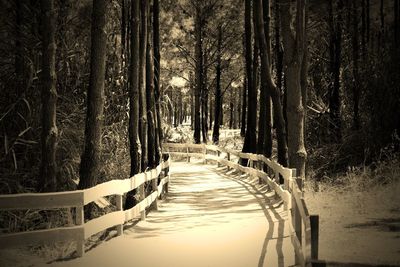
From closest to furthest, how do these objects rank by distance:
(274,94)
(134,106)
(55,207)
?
(55,207) → (134,106) → (274,94)

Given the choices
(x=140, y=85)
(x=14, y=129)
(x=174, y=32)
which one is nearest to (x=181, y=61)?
(x=174, y=32)

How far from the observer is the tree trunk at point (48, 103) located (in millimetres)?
9367

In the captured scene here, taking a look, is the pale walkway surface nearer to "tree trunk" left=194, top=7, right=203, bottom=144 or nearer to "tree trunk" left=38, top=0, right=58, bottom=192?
"tree trunk" left=38, top=0, right=58, bottom=192

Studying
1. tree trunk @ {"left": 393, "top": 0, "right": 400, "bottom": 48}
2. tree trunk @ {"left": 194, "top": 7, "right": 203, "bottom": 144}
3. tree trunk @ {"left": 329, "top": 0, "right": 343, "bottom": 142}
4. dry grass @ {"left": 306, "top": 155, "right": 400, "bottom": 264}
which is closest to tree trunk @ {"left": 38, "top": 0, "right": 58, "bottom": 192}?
dry grass @ {"left": 306, "top": 155, "right": 400, "bottom": 264}

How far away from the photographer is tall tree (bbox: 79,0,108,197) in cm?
952

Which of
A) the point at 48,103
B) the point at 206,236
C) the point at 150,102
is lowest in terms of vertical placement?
the point at 206,236

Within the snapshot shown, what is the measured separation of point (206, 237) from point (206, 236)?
9cm

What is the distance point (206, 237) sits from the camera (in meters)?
9.06

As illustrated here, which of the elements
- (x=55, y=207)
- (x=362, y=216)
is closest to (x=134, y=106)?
(x=55, y=207)

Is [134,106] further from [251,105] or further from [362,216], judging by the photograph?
[251,105]

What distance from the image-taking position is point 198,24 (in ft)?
108

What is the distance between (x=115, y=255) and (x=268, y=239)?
8.76 feet

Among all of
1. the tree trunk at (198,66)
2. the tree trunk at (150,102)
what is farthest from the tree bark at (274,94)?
the tree trunk at (198,66)

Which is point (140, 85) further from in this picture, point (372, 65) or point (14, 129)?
point (372, 65)
